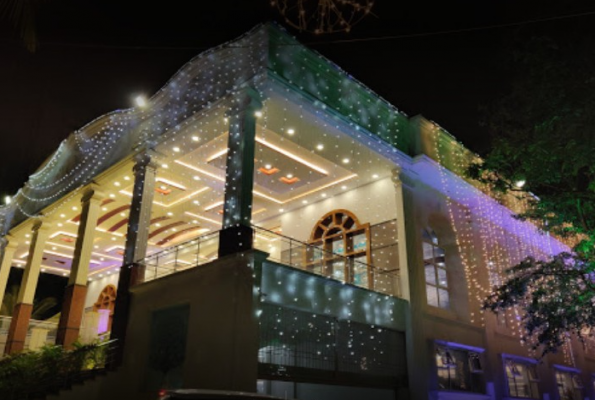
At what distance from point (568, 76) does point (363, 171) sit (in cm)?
668

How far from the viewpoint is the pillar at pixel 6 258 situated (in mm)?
22547

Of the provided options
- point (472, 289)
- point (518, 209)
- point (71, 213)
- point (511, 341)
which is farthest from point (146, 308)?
point (518, 209)

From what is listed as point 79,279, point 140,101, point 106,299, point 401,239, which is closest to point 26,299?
point 79,279

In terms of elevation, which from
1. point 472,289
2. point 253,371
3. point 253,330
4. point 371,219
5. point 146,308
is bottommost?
point 253,371

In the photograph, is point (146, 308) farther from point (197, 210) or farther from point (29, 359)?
point (197, 210)

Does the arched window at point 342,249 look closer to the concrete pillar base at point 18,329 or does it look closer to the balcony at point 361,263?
the balcony at point 361,263

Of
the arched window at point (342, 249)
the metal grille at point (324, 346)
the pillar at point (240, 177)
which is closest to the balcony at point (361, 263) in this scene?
the arched window at point (342, 249)

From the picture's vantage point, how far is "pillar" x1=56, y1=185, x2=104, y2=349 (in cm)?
1562

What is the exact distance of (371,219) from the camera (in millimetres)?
16438

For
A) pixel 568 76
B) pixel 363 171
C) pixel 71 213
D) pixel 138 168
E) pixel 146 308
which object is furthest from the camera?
pixel 71 213

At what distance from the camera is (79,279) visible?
16.3 m

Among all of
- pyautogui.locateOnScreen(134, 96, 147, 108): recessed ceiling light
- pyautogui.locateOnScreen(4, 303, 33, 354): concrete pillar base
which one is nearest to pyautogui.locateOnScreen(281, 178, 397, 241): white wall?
pyautogui.locateOnScreen(134, 96, 147, 108): recessed ceiling light

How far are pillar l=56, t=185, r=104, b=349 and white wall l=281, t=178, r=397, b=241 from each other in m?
6.87

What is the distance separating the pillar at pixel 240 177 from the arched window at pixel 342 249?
4559 mm
